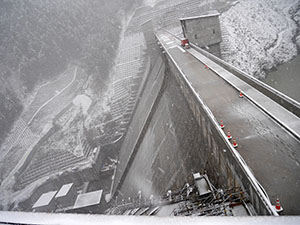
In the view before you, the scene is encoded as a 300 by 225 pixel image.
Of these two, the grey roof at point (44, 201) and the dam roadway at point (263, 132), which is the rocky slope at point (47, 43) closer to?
the grey roof at point (44, 201)

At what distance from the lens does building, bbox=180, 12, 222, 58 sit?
11.4 metres

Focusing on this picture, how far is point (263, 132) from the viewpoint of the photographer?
4273 mm

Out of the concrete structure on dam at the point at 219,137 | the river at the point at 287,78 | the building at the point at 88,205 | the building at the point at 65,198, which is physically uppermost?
the concrete structure on dam at the point at 219,137

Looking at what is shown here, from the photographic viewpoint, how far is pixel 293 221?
4.95 ft

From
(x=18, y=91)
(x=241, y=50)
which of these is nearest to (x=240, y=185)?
(x=241, y=50)

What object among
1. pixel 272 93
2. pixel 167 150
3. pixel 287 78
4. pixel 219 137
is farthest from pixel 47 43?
pixel 272 93

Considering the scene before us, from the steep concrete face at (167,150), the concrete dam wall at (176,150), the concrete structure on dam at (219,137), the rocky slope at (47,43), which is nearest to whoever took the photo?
the concrete structure on dam at (219,137)

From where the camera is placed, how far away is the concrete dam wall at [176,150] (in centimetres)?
408

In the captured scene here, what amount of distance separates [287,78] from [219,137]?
13.0 metres

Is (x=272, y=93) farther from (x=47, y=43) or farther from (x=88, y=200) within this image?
(x=47, y=43)

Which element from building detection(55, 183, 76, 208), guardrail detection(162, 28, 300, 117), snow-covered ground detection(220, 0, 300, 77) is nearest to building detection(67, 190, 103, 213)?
building detection(55, 183, 76, 208)

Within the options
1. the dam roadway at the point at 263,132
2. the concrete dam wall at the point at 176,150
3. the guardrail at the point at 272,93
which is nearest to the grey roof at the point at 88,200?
the concrete dam wall at the point at 176,150

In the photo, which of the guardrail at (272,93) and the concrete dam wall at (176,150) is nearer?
the concrete dam wall at (176,150)

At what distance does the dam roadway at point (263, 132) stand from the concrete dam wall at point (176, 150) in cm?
36
